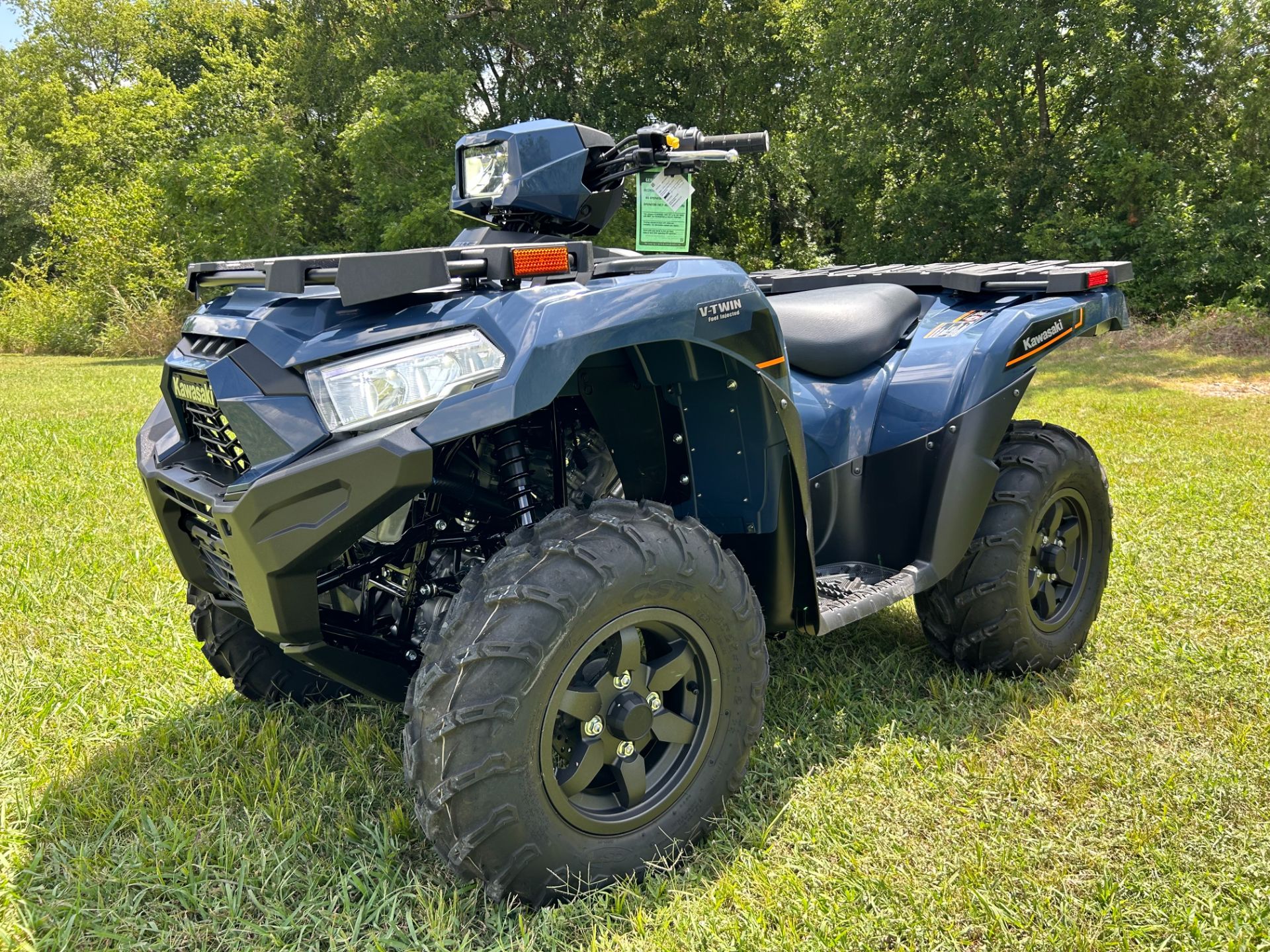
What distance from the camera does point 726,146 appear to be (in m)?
2.63

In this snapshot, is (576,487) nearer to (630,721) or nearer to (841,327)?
(630,721)

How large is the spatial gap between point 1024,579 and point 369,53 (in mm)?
23882

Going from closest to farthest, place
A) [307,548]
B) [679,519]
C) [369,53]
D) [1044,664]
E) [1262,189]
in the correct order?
[307,548] → [679,519] → [1044,664] → [1262,189] → [369,53]

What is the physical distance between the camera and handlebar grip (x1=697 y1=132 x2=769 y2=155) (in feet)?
8.50

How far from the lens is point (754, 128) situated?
67.9 feet

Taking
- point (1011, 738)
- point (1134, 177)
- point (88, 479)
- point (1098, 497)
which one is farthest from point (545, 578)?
point (1134, 177)

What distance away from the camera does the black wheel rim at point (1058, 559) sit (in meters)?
3.11

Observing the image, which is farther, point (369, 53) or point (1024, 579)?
point (369, 53)

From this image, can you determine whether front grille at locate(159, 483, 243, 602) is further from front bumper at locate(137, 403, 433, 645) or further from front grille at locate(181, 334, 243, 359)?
front grille at locate(181, 334, 243, 359)

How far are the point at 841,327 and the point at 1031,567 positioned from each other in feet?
3.27

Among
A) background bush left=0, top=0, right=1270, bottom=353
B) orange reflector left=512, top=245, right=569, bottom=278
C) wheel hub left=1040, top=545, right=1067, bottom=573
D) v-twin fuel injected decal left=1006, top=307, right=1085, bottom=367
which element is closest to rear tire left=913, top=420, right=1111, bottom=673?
wheel hub left=1040, top=545, right=1067, bottom=573

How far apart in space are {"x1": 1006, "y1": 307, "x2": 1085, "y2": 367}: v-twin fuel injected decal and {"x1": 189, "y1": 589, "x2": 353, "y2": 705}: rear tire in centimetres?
228

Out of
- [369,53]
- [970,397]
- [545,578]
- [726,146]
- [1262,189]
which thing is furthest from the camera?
[369,53]

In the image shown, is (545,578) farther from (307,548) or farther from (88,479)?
(88,479)
